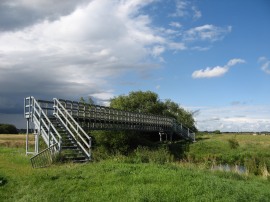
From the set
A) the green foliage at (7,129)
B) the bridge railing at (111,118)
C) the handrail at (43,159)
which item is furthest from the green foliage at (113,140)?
the green foliage at (7,129)

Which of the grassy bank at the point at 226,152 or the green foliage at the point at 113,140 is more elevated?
the green foliage at the point at 113,140

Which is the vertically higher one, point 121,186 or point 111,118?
point 111,118

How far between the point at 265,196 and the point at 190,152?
101 ft

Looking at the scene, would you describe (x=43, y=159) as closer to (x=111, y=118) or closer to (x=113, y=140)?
(x=111, y=118)

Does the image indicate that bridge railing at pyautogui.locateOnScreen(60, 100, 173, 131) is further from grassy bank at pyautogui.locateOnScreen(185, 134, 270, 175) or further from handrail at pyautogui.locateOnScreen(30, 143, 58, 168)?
handrail at pyautogui.locateOnScreen(30, 143, 58, 168)

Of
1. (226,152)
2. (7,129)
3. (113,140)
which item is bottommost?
(226,152)

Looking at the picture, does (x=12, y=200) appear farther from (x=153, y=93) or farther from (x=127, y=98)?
(x=153, y=93)

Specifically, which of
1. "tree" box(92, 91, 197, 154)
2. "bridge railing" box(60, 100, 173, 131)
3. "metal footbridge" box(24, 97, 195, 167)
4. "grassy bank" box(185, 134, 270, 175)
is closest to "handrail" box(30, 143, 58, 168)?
"metal footbridge" box(24, 97, 195, 167)

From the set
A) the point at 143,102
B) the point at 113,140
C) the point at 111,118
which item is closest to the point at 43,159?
the point at 111,118

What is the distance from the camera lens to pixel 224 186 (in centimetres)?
1438

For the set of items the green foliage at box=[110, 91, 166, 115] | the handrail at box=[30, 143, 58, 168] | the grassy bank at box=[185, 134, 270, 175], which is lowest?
the grassy bank at box=[185, 134, 270, 175]

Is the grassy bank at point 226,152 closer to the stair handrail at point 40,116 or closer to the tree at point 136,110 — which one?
the tree at point 136,110

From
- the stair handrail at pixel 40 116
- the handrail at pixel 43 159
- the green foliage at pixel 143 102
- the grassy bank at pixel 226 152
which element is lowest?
the grassy bank at pixel 226 152

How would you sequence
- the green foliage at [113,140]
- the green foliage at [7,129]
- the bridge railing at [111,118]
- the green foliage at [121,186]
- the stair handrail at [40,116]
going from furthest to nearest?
the green foliage at [7,129], the green foliage at [113,140], the bridge railing at [111,118], the stair handrail at [40,116], the green foliage at [121,186]
